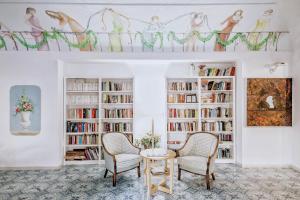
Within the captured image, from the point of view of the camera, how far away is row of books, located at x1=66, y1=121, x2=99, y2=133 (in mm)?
5312

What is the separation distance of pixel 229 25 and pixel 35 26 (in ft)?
13.8

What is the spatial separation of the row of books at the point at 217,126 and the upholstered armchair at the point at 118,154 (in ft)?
6.51

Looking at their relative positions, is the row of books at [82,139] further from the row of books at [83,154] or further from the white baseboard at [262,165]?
the white baseboard at [262,165]

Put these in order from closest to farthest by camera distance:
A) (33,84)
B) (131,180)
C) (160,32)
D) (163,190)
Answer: (163,190)
(131,180)
(160,32)
(33,84)

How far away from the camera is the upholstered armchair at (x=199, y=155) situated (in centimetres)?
394

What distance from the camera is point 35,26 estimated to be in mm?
4395

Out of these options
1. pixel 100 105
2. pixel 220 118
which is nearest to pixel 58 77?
pixel 100 105

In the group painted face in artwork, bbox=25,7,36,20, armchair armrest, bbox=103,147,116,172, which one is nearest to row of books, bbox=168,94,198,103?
armchair armrest, bbox=103,147,116,172

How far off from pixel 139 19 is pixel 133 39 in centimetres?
57

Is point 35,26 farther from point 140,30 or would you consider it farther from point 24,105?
point 140,30

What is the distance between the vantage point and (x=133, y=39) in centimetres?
477

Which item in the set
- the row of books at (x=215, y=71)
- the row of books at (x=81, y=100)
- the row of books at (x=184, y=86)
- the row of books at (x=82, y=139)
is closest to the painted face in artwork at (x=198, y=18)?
the row of books at (x=215, y=71)

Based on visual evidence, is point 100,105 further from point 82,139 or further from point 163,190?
point 163,190

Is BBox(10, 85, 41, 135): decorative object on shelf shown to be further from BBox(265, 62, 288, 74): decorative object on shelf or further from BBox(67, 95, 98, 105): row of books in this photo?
BBox(265, 62, 288, 74): decorative object on shelf
